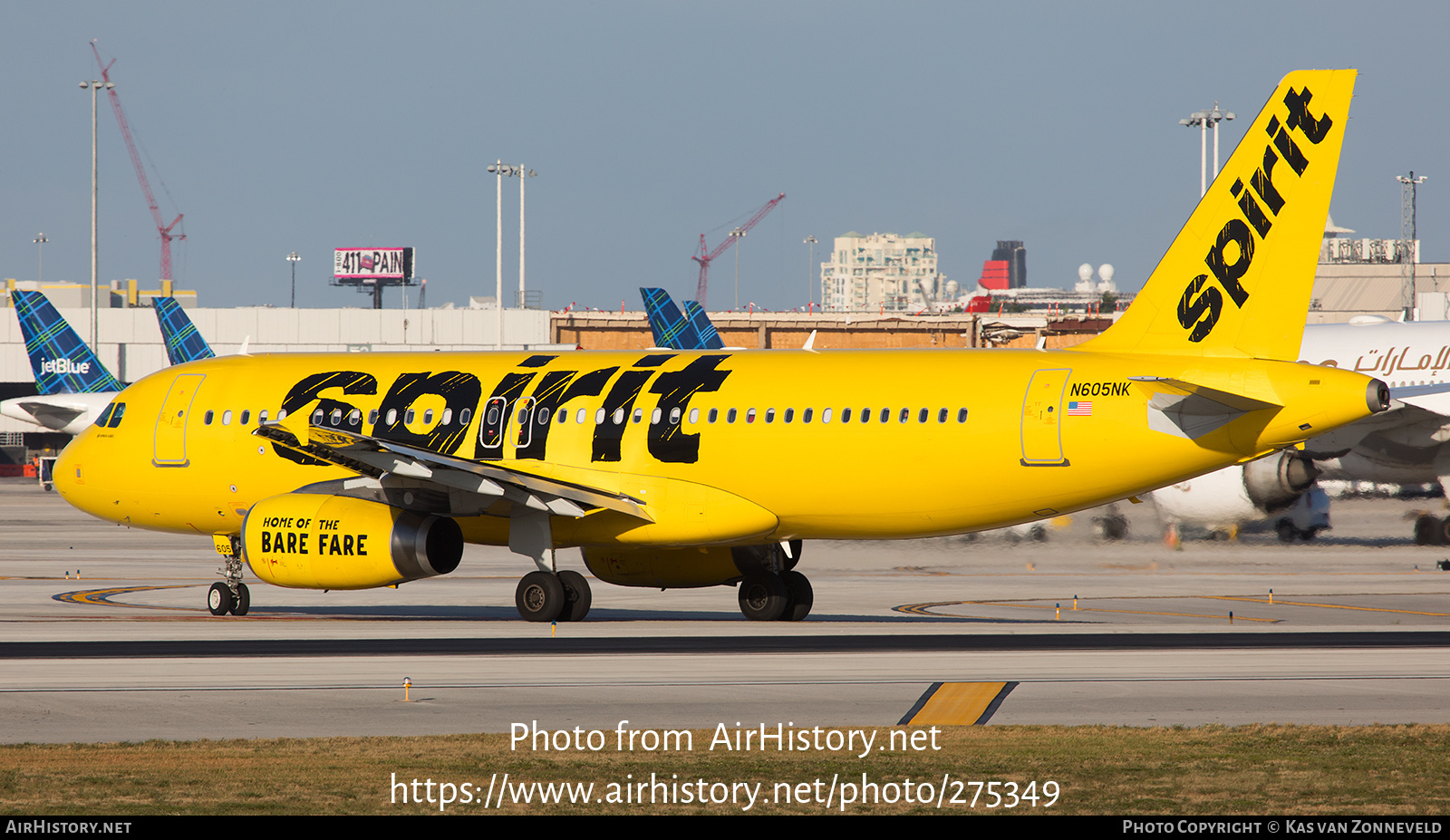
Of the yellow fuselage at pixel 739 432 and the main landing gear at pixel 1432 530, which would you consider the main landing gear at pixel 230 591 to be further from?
the main landing gear at pixel 1432 530

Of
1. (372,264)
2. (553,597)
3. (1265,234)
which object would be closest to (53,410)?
(553,597)

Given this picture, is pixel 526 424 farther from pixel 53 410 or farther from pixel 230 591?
pixel 53 410

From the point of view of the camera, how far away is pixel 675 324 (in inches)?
2131

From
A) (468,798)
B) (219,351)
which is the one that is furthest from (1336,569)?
(219,351)

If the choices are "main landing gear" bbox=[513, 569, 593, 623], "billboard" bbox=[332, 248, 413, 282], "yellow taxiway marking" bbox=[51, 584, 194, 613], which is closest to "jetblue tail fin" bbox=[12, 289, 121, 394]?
"yellow taxiway marking" bbox=[51, 584, 194, 613]

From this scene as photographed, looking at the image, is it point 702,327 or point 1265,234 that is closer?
point 1265,234

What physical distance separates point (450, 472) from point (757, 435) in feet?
15.5

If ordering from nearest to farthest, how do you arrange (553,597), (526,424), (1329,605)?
1. (553,597)
2. (526,424)
3. (1329,605)

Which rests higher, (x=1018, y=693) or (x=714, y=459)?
(x=714, y=459)

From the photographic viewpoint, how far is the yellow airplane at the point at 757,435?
79.0ft

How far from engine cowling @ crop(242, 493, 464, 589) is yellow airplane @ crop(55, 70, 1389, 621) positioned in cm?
3

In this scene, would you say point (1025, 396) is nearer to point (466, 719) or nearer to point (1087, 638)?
point (1087, 638)

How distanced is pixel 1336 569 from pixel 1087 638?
17.4 m
